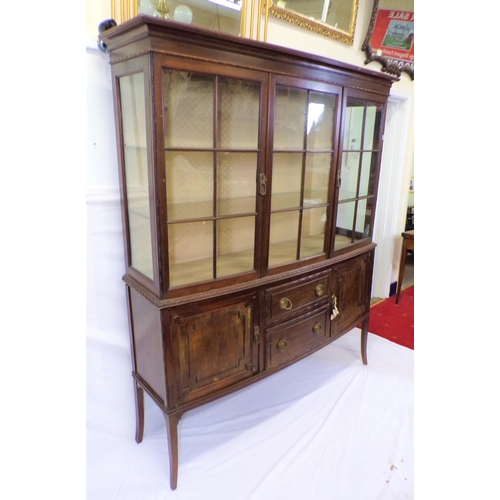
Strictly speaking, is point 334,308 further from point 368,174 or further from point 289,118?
point 289,118

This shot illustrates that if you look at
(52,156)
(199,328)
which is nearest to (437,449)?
(52,156)

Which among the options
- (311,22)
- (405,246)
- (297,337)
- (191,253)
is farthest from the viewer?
(405,246)

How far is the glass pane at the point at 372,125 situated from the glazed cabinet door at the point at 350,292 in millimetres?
629

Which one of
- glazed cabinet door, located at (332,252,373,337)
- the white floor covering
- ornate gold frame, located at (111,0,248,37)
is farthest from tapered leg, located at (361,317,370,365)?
ornate gold frame, located at (111,0,248,37)

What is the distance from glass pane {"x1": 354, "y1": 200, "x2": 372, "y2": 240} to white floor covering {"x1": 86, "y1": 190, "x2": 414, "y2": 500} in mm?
917

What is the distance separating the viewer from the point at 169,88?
120 centimetres

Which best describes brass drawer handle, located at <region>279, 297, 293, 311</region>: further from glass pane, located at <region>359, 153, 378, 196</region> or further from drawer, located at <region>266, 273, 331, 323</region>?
glass pane, located at <region>359, 153, 378, 196</region>

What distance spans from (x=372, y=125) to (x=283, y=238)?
0.83 meters

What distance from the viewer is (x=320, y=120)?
1678 millimetres

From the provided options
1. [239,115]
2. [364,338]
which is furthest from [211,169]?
[364,338]

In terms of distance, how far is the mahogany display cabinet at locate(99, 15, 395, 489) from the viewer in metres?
1.22

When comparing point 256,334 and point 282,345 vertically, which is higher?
point 256,334

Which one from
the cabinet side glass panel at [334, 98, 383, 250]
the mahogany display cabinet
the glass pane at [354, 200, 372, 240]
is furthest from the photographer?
the glass pane at [354, 200, 372, 240]

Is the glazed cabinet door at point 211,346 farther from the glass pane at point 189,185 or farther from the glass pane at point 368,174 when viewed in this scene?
the glass pane at point 368,174
